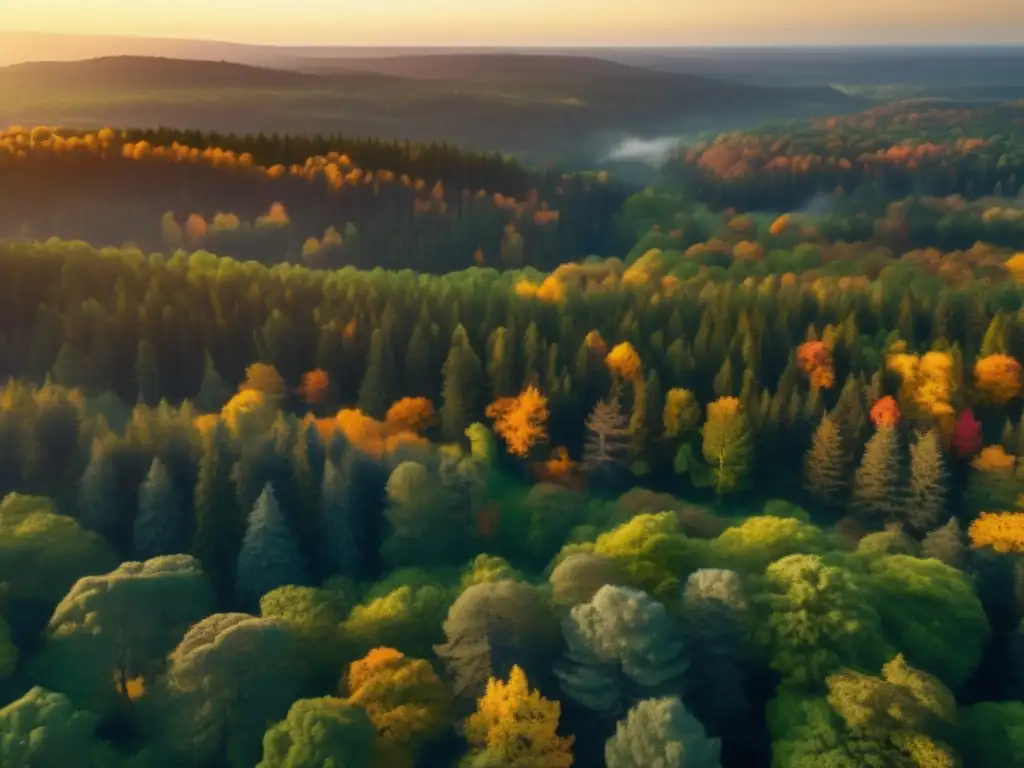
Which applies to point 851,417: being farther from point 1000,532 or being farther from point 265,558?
point 265,558

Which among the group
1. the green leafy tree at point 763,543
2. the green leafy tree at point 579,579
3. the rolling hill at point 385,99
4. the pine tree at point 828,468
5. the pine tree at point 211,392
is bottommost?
the pine tree at point 828,468

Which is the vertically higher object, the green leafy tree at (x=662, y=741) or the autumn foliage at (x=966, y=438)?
the green leafy tree at (x=662, y=741)

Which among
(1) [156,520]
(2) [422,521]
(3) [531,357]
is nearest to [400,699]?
(2) [422,521]

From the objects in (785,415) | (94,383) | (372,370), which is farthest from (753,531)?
(94,383)

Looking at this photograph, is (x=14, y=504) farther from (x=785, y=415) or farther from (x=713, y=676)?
(x=785, y=415)

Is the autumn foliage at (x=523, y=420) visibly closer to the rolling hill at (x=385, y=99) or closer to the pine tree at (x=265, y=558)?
the pine tree at (x=265, y=558)

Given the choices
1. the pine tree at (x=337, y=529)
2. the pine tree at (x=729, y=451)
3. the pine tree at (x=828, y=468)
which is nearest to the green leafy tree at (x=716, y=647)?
the pine tree at (x=337, y=529)

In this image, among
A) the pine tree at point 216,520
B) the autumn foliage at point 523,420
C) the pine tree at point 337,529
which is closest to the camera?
the pine tree at point 216,520
